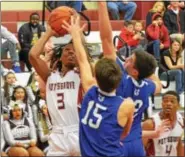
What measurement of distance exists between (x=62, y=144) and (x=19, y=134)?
3.58 m

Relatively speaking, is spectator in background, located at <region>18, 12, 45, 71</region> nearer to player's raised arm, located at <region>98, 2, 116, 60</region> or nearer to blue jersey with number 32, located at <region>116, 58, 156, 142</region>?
Answer: blue jersey with number 32, located at <region>116, 58, 156, 142</region>

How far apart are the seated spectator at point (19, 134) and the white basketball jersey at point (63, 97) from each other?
3.55m

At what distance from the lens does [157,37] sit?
42.5 ft

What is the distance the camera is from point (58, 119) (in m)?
6.33

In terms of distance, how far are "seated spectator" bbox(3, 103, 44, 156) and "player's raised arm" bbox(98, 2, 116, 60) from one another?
4055 millimetres

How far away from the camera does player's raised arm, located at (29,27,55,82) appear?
20.0ft

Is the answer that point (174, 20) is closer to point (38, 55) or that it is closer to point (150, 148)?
point (150, 148)

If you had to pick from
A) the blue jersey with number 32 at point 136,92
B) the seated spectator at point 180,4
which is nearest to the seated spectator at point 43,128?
the blue jersey with number 32 at point 136,92

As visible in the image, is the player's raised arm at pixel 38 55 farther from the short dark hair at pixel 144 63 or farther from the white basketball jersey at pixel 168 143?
the white basketball jersey at pixel 168 143

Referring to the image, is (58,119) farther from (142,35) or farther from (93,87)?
(142,35)

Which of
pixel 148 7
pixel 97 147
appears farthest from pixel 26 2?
pixel 97 147

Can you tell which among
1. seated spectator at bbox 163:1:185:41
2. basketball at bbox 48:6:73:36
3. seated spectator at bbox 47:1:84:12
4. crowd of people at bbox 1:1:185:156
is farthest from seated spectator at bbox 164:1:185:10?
basketball at bbox 48:6:73:36

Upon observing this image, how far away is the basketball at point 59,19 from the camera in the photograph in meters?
6.04

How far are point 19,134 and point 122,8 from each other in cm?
607
